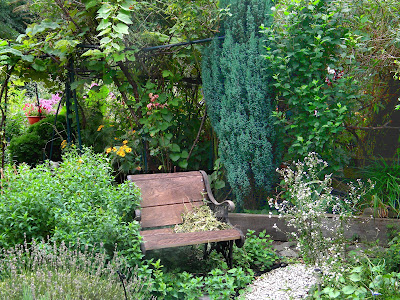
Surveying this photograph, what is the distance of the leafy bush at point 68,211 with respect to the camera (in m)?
2.99

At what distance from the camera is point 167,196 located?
3.81m

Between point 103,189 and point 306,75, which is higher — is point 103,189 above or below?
below

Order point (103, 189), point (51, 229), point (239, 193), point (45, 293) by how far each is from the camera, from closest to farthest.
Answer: point (45, 293)
point (51, 229)
point (103, 189)
point (239, 193)

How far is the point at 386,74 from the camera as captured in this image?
4.76 meters

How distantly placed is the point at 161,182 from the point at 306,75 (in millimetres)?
1787

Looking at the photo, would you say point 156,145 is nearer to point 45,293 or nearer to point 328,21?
point 328,21

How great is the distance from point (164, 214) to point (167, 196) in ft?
0.59

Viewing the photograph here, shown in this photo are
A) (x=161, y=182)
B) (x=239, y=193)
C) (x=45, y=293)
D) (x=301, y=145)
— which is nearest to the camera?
(x=45, y=293)

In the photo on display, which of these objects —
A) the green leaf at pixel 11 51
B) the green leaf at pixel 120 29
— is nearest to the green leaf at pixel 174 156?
the green leaf at pixel 120 29

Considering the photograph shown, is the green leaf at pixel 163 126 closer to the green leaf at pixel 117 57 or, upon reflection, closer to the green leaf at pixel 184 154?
the green leaf at pixel 184 154

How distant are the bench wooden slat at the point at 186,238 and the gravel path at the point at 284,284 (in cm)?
44

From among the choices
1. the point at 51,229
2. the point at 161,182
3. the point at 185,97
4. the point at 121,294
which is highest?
the point at 185,97

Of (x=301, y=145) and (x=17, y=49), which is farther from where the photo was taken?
(x=17, y=49)

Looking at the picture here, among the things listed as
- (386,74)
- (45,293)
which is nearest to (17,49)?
(45,293)
